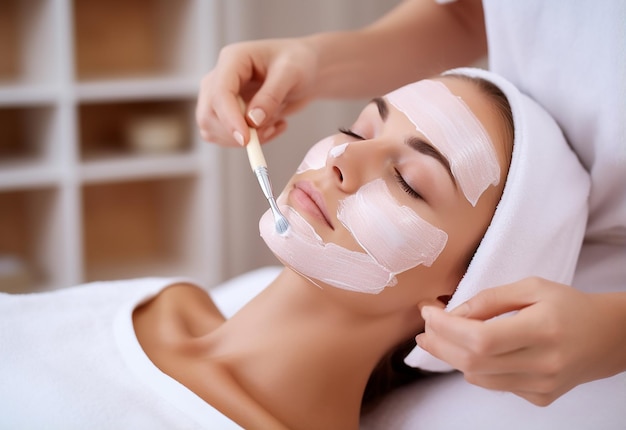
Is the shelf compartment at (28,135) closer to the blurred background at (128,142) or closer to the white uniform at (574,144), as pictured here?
the blurred background at (128,142)

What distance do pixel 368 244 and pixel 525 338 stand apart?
0.95 feet

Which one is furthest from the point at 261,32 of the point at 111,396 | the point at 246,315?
the point at 111,396

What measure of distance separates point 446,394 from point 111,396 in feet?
1.65

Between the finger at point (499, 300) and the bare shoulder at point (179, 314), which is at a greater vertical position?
the finger at point (499, 300)

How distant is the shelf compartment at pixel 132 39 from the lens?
7.41 ft

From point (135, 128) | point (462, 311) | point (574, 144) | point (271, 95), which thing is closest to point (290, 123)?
point (135, 128)

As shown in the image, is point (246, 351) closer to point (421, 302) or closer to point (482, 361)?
point (421, 302)

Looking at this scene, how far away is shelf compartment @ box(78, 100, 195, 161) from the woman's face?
1268 millimetres

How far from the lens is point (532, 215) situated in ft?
3.33

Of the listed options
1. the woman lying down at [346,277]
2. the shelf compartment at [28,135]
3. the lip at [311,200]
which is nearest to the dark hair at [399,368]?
the woman lying down at [346,277]

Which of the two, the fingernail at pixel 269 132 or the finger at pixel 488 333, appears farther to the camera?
the fingernail at pixel 269 132

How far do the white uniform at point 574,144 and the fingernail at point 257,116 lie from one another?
397 mm

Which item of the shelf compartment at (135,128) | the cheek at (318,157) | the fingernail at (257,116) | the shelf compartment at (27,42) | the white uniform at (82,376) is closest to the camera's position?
the white uniform at (82,376)

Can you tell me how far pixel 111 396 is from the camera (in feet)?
3.19
